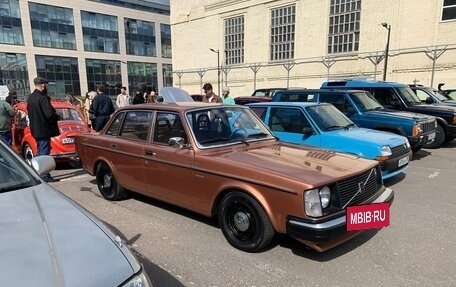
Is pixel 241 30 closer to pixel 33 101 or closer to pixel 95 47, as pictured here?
pixel 95 47

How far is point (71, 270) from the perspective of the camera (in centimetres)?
163

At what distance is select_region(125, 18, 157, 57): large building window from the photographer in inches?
2137

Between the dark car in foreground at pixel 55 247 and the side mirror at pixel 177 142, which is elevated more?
the side mirror at pixel 177 142

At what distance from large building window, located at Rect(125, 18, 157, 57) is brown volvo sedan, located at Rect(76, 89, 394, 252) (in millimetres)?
52958

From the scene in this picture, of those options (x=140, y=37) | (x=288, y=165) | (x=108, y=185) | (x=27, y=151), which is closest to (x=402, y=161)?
(x=288, y=165)

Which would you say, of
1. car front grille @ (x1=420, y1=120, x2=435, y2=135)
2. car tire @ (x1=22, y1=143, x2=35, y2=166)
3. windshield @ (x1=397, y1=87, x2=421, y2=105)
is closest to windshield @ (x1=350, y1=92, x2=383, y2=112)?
car front grille @ (x1=420, y1=120, x2=435, y2=135)

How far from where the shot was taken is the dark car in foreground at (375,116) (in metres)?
7.71

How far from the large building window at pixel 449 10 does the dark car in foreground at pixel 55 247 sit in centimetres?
2947

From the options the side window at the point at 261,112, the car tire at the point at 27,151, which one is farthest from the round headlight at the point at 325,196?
the car tire at the point at 27,151

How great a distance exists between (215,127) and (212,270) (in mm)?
1844

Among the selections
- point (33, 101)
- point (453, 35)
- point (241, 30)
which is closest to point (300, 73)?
point (241, 30)

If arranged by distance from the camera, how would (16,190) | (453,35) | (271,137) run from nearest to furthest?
1. (16,190)
2. (271,137)
3. (453,35)

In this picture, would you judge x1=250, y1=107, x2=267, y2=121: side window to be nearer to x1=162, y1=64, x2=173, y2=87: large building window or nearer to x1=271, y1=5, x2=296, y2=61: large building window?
x1=271, y1=5, x2=296, y2=61: large building window

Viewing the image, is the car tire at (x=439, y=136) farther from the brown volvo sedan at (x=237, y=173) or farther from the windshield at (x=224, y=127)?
the windshield at (x=224, y=127)
